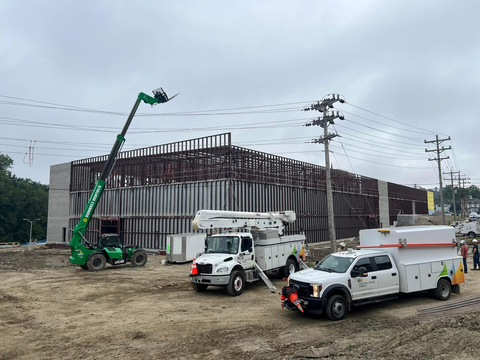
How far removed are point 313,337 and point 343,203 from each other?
130ft

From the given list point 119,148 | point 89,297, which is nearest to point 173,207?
point 119,148

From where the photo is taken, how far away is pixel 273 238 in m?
15.5

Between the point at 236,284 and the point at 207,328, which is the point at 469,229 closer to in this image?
the point at 236,284

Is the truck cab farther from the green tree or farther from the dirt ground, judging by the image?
the green tree

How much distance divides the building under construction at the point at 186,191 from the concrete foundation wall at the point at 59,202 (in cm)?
12

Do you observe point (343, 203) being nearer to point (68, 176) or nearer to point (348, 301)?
point (68, 176)

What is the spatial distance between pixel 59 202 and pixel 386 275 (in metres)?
41.6

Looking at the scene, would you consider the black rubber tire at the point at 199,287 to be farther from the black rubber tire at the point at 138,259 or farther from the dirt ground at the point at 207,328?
the black rubber tire at the point at 138,259

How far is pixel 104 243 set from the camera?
20875mm

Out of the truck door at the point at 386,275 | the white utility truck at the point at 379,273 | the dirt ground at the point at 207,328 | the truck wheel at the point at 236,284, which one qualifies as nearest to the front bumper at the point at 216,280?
the truck wheel at the point at 236,284

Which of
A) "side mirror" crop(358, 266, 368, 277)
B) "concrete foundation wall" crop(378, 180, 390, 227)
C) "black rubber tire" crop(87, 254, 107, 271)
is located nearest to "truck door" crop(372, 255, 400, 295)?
"side mirror" crop(358, 266, 368, 277)

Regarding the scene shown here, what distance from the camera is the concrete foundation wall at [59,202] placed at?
4172 centimetres

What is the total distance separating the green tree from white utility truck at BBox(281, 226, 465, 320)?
73.4 m

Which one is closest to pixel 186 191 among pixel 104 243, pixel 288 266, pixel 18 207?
pixel 104 243
